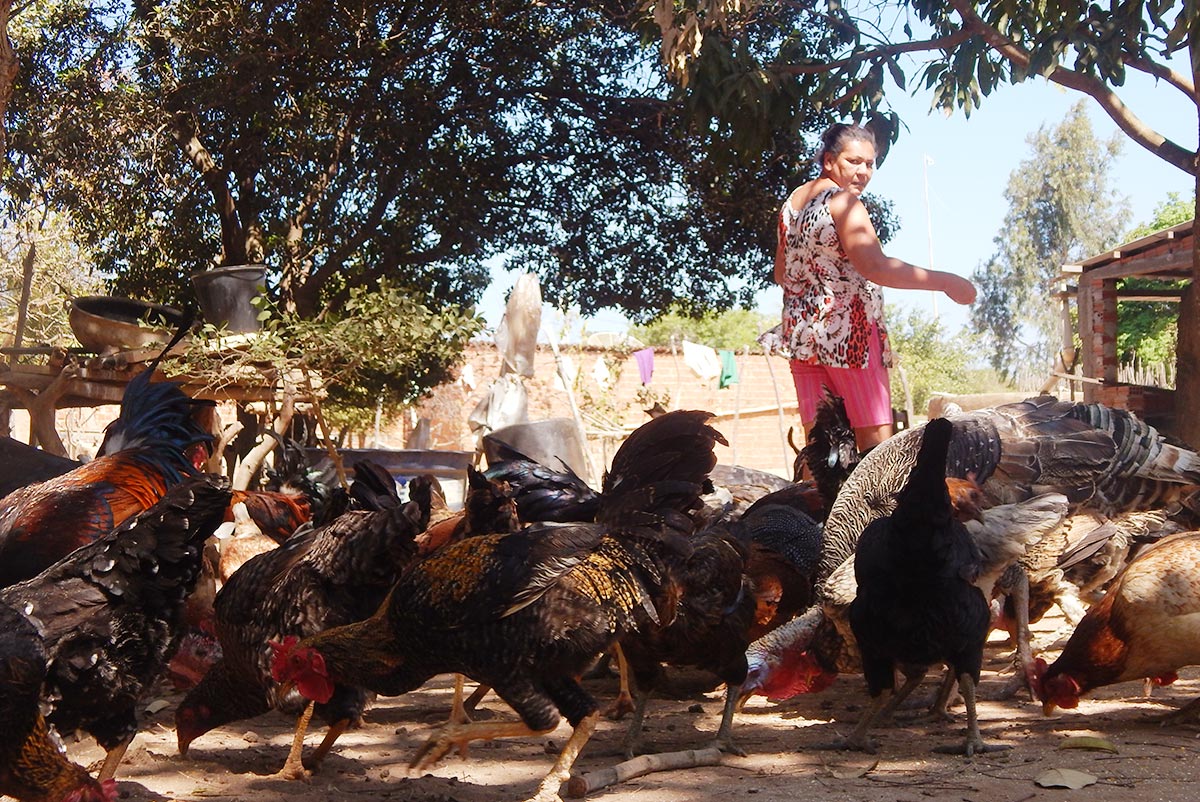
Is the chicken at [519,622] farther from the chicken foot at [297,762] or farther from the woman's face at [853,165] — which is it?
the woman's face at [853,165]

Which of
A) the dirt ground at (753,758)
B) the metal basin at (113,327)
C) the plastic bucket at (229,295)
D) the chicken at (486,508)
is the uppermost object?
the plastic bucket at (229,295)

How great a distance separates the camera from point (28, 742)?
3.14 meters

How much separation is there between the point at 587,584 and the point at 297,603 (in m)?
1.34

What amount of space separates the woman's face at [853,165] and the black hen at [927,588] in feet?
5.72

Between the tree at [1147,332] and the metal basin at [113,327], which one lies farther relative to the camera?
the tree at [1147,332]

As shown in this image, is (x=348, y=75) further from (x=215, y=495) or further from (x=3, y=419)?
(x=215, y=495)

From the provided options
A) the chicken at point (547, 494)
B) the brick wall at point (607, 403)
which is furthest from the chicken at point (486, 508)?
the brick wall at point (607, 403)

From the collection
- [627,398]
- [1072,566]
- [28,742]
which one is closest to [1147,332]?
[627,398]

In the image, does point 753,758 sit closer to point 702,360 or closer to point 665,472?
point 665,472

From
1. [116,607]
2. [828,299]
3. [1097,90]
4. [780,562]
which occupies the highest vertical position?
[1097,90]

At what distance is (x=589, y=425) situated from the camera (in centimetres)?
1717

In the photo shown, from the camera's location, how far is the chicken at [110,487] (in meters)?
4.37

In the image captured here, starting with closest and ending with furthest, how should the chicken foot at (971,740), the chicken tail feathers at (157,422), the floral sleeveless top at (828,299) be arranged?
the chicken foot at (971,740) < the floral sleeveless top at (828,299) < the chicken tail feathers at (157,422)

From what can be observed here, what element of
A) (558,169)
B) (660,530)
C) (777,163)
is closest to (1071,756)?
(660,530)
